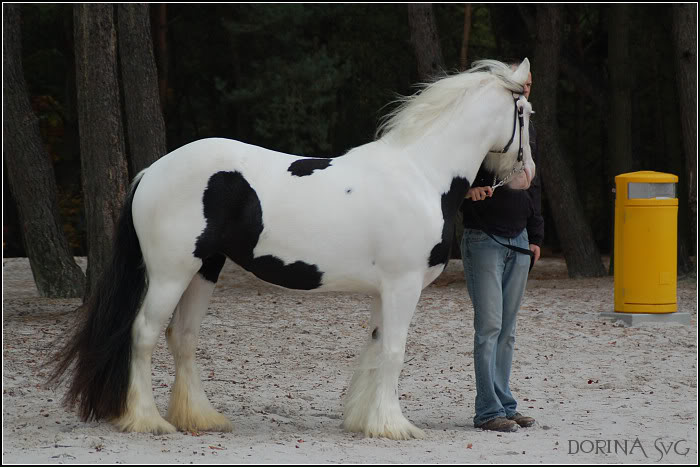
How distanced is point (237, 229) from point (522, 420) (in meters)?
2.10

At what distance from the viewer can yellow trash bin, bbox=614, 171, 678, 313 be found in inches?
373

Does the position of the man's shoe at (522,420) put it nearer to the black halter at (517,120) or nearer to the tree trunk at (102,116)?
the black halter at (517,120)

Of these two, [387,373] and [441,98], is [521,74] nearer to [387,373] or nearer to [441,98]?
[441,98]

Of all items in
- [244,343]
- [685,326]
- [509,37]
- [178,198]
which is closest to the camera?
[178,198]

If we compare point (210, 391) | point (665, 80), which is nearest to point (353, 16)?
point (665, 80)

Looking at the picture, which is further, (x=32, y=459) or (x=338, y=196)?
(x=338, y=196)

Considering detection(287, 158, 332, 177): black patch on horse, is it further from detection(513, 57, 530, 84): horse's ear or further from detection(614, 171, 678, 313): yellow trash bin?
detection(614, 171, 678, 313): yellow trash bin

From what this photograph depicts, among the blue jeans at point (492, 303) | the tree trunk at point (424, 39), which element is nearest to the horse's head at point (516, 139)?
the blue jeans at point (492, 303)

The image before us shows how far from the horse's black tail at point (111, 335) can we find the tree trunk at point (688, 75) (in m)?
9.75

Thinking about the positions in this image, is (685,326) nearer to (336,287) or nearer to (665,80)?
(336,287)

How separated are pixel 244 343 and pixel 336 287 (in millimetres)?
3628

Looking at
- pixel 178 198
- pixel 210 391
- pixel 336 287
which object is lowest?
pixel 210 391

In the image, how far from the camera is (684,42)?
506 inches

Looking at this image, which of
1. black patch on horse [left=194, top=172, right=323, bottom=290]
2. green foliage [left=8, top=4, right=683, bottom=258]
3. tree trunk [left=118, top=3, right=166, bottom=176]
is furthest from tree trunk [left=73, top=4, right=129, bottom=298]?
green foliage [left=8, top=4, right=683, bottom=258]
